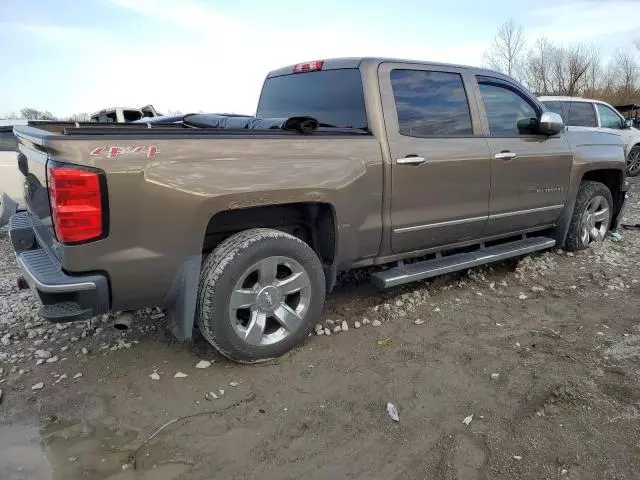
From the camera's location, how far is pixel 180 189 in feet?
8.87

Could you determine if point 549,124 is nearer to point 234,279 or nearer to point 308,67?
point 308,67

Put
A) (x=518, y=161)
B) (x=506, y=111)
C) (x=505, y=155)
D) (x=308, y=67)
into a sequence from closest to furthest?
1. (x=308, y=67)
2. (x=505, y=155)
3. (x=518, y=161)
4. (x=506, y=111)

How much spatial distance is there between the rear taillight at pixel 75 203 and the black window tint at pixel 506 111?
318 cm

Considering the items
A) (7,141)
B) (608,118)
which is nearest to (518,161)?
(7,141)

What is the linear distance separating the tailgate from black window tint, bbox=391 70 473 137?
229 cm

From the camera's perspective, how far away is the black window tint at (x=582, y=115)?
10172 millimetres

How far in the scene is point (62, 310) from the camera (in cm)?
262

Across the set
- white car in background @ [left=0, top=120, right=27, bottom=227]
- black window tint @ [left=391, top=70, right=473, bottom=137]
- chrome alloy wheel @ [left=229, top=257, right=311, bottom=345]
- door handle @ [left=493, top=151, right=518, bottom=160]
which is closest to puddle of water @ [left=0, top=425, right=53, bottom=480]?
chrome alloy wheel @ [left=229, top=257, right=311, bottom=345]

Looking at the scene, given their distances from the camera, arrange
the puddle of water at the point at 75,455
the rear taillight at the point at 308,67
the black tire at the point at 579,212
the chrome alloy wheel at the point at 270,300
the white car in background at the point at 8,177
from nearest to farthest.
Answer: the puddle of water at the point at 75,455, the chrome alloy wheel at the point at 270,300, the rear taillight at the point at 308,67, the black tire at the point at 579,212, the white car in background at the point at 8,177

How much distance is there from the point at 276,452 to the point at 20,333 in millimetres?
2342

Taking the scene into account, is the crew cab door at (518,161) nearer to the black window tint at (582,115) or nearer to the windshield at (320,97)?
the windshield at (320,97)

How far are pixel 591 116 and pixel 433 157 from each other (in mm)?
8326

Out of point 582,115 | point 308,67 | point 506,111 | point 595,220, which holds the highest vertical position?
point 308,67

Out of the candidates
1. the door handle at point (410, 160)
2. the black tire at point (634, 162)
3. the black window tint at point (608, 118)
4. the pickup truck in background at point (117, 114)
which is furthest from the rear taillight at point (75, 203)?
the black tire at point (634, 162)
